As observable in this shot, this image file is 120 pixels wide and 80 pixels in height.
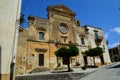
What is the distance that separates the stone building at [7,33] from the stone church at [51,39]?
10.5 metres

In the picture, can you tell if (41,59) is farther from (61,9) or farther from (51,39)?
(61,9)

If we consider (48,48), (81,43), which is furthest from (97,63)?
(48,48)

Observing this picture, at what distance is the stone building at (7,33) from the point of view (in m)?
6.49

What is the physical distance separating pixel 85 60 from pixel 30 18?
38.6ft

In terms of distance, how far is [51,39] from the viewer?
879 inches

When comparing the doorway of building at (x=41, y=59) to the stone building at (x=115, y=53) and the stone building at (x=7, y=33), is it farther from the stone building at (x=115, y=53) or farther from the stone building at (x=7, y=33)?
the stone building at (x=115, y=53)

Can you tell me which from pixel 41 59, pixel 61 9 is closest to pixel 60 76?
pixel 41 59

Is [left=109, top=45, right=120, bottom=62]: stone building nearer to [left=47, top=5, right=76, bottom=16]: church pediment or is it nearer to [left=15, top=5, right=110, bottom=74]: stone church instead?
[left=15, top=5, right=110, bottom=74]: stone church

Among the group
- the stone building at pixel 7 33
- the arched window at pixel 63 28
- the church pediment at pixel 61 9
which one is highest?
the church pediment at pixel 61 9

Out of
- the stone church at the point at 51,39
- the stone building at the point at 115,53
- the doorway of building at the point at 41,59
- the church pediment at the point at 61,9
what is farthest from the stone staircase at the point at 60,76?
the stone building at the point at 115,53

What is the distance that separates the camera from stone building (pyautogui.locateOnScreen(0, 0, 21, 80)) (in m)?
6.49

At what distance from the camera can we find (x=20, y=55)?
1816cm

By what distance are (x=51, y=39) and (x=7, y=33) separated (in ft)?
50.7

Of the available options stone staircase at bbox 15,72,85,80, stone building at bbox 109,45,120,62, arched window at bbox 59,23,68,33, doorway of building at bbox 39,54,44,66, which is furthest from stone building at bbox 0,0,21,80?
stone building at bbox 109,45,120,62
